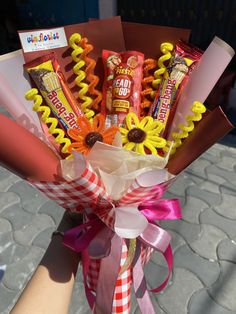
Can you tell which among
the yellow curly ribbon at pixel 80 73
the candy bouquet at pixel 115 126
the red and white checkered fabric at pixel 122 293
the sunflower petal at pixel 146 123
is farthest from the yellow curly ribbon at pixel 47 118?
the red and white checkered fabric at pixel 122 293

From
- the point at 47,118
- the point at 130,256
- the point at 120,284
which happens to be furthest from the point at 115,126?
the point at 120,284

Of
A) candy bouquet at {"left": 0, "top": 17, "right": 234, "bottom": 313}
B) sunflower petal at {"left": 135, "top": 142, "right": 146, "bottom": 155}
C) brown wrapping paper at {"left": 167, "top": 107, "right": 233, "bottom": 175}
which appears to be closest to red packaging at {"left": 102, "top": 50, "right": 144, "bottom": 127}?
candy bouquet at {"left": 0, "top": 17, "right": 234, "bottom": 313}

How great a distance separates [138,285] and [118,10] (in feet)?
14.0

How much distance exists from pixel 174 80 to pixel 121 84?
0.17 m

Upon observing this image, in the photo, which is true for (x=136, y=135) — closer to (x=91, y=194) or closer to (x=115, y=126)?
(x=115, y=126)

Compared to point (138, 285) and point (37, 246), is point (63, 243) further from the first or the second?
point (37, 246)

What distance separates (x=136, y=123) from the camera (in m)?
1.06

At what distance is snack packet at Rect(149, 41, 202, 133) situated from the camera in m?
1.08

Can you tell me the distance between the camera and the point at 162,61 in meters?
1.10

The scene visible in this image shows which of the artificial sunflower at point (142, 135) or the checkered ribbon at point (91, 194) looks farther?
the artificial sunflower at point (142, 135)

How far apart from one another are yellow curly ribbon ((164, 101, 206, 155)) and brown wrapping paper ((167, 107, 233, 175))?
21 millimetres

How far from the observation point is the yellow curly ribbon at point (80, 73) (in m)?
1.08

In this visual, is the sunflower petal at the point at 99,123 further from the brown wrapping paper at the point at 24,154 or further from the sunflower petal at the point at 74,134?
the brown wrapping paper at the point at 24,154

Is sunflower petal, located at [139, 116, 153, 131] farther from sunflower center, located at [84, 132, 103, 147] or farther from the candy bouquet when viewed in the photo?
sunflower center, located at [84, 132, 103, 147]
